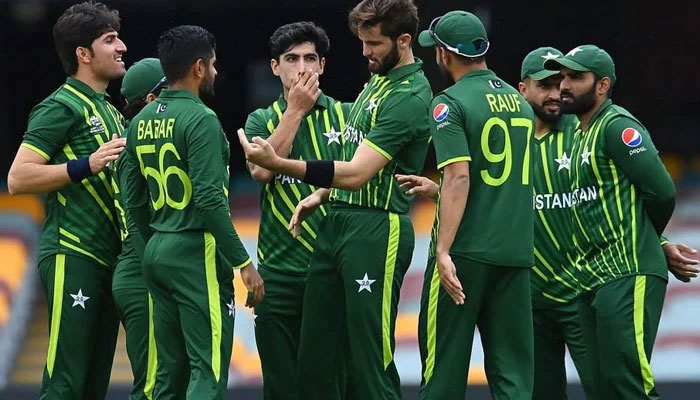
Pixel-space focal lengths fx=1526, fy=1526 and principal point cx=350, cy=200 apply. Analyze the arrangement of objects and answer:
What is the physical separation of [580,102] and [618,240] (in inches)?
28.7

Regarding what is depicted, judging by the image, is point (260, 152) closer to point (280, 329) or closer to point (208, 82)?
point (208, 82)

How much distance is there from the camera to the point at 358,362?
Answer: 7.18 meters

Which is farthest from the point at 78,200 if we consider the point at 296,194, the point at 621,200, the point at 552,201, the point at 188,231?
the point at 621,200

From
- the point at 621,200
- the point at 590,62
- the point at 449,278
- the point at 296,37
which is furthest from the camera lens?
the point at 296,37

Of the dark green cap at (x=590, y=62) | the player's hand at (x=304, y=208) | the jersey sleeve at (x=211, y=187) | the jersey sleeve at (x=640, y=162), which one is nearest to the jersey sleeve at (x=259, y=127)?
the player's hand at (x=304, y=208)

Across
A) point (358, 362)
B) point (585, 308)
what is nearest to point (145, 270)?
point (358, 362)

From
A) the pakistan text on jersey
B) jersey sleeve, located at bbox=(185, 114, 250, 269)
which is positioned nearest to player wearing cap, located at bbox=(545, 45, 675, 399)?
jersey sleeve, located at bbox=(185, 114, 250, 269)

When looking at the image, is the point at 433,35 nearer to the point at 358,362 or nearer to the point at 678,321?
the point at 358,362

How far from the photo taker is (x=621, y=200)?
23.9ft

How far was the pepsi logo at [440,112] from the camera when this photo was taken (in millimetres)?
6805

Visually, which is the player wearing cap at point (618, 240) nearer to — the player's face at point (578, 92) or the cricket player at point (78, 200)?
the player's face at point (578, 92)

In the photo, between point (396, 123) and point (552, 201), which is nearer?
point (396, 123)

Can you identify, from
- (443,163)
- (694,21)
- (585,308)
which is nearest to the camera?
(443,163)

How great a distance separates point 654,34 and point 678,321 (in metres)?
1.87
